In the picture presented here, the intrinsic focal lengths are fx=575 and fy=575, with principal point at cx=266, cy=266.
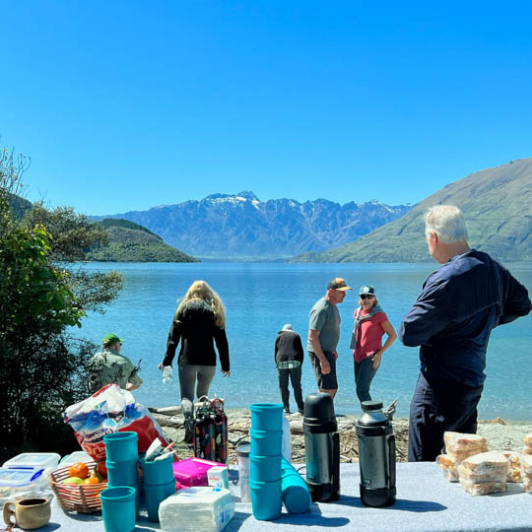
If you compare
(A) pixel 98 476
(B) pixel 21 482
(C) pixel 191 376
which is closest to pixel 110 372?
(C) pixel 191 376

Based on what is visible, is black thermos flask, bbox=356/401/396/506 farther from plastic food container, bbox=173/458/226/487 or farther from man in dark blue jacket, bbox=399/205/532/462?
man in dark blue jacket, bbox=399/205/532/462

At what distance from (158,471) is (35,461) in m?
0.86

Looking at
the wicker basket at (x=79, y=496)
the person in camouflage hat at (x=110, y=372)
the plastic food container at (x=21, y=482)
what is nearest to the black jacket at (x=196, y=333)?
the person in camouflage hat at (x=110, y=372)

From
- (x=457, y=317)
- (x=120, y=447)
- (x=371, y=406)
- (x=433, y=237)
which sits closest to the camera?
(x=120, y=447)

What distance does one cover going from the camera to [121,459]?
232 centimetres

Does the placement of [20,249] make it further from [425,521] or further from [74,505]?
[425,521]

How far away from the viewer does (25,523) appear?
2.33 metres

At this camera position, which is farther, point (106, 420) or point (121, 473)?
point (106, 420)

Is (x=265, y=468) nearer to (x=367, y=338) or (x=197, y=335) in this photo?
(x=197, y=335)

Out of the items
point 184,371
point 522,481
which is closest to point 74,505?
point 522,481

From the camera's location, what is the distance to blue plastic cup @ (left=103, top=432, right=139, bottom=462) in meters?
2.32

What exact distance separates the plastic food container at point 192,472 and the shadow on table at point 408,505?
0.59 metres

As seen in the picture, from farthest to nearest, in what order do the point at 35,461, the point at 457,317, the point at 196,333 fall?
the point at 196,333
the point at 457,317
the point at 35,461

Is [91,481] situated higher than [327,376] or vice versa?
[91,481]
